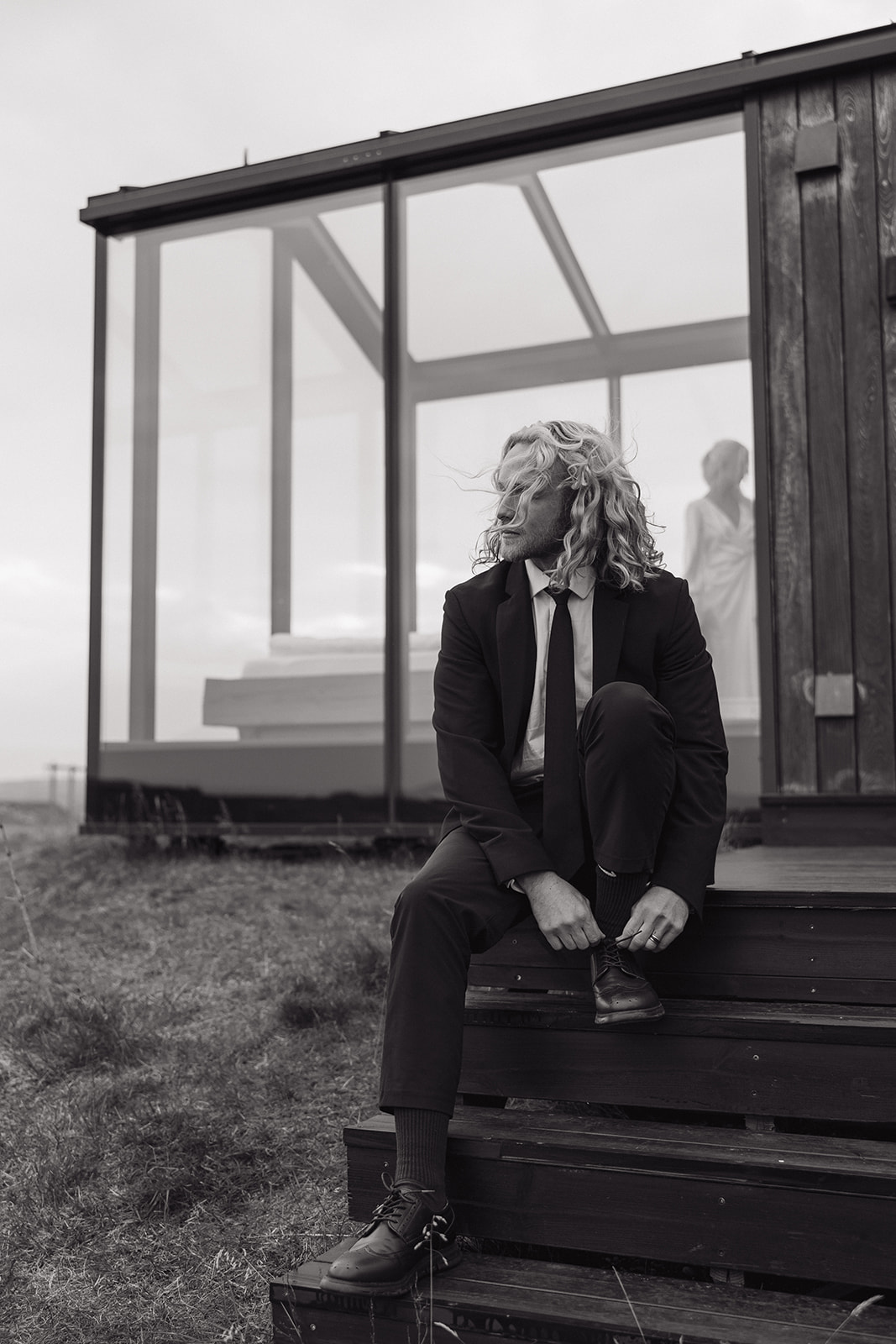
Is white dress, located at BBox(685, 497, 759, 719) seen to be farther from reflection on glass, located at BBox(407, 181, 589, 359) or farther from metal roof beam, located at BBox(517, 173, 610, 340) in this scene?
reflection on glass, located at BBox(407, 181, 589, 359)

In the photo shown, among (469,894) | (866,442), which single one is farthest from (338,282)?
(469,894)

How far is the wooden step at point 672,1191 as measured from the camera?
178 cm

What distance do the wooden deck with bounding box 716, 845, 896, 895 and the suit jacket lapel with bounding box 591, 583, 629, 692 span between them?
486 millimetres

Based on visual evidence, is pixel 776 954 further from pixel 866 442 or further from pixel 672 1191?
pixel 866 442

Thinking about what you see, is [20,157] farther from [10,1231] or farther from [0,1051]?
[10,1231]

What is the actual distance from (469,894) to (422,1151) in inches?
17.0

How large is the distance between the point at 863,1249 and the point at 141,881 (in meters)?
4.02

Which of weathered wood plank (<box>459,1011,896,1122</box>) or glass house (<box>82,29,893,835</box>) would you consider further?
glass house (<box>82,29,893,835</box>)

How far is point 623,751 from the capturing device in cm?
205

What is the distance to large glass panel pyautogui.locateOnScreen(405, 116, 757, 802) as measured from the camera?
524 cm

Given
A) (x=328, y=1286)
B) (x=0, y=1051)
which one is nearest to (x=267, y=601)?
(x=0, y=1051)

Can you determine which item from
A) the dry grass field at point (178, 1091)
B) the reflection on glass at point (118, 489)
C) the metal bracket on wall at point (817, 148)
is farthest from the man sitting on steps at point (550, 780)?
the reflection on glass at point (118, 489)

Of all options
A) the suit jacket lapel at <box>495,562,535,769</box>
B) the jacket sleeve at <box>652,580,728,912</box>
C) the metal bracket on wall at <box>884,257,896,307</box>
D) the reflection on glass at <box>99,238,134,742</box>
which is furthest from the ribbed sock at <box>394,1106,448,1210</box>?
the reflection on glass at <box>99,238,134,742</box>

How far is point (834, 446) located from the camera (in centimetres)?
445
